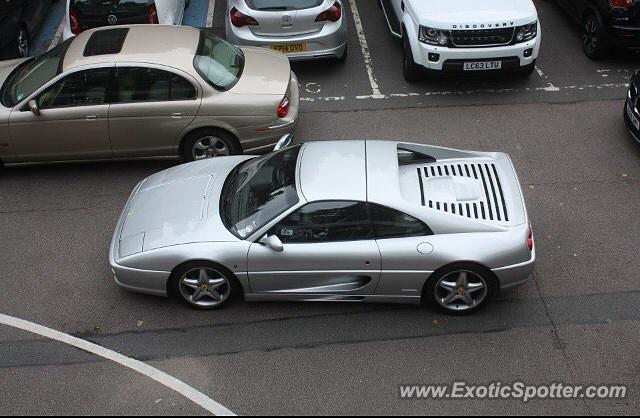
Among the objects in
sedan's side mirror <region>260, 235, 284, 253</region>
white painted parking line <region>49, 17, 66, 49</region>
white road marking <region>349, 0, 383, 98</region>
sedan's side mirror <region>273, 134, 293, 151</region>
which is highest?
sedan's side mirror <region>260, 235, 284, 253</region>

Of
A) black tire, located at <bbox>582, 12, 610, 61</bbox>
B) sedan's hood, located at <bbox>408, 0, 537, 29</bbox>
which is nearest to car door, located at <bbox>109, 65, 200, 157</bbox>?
sedan's hood, located at <bbox>408, 0, 537, 29</bbox>

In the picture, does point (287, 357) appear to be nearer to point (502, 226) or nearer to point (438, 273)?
point (438, 273)

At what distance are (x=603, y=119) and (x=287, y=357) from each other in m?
5.79

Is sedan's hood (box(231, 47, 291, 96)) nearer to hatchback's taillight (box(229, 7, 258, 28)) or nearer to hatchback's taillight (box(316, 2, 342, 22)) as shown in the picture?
hatchback's taillight (box(229, 7, 258, 28))

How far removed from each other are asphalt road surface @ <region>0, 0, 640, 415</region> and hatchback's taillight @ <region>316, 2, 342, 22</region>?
8.13 ft

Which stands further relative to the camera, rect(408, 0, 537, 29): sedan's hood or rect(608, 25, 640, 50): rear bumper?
rect(608, 25, 640, 50): rear bumper

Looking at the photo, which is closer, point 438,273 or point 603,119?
point 438,273

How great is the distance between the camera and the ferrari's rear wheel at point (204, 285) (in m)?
6.32

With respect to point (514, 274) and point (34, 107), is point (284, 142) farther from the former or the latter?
point (514, 274)

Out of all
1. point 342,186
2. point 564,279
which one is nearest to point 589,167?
point 564,279

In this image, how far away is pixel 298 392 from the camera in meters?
→ 5.79

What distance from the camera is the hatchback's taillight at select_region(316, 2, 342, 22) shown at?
10.1 metres

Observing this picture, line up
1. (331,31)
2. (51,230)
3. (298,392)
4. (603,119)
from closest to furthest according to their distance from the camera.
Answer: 1. (298,392)
2. (51,230)
3. (603,119)
4. (331,31)

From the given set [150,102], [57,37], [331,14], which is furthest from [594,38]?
[57,37]
